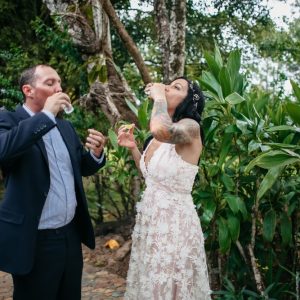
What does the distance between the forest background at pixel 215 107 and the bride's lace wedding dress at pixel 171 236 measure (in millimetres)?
305

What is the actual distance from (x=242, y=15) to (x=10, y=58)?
3.73 meters

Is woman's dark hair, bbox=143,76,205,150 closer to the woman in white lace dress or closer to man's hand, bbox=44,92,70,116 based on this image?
the woman in white lace dress

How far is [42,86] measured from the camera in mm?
2010

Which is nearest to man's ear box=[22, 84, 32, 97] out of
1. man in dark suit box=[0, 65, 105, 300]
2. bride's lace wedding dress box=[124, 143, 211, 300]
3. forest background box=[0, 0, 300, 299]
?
man in dark suit box=[0, 65, 105, 300]

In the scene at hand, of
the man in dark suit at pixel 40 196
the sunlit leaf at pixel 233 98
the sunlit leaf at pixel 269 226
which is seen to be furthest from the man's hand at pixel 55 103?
the sunlit leaf at pixel 269 226

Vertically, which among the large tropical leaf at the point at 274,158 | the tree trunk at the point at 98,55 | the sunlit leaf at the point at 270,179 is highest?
the tree trunk at the point at 98,55

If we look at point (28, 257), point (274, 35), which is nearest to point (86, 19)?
point (28, 257)

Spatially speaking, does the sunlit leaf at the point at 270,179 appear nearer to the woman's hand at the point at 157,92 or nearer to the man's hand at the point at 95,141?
the woman's hand at the point at 157,92

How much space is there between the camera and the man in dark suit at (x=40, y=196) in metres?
1.86

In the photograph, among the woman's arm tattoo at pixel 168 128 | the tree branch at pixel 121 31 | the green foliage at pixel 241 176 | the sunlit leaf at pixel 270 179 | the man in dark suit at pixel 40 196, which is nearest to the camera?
the man in dark suit at pixel 40 196

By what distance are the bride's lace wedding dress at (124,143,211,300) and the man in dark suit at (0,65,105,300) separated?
39 centimetres

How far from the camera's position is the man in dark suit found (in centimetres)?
186

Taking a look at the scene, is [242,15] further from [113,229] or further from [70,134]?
[70,134]

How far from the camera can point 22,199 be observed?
1.95 meters
